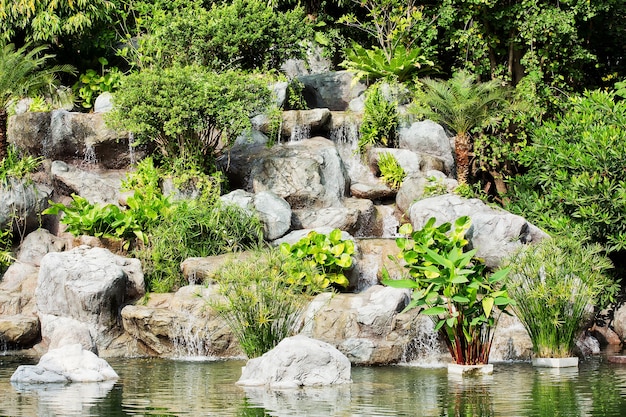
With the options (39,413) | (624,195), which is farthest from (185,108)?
(39,413)

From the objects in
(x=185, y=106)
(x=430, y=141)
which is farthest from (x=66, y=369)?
(x=430, y=141)

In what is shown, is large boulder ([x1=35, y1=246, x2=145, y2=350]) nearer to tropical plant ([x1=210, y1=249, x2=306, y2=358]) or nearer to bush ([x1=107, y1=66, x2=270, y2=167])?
bush ([x1=107, y1=66, x2=270, y2=167])

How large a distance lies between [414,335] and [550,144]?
17.8ft

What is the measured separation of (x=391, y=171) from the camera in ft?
61.0

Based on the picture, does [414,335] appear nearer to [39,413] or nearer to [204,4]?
[39,413]

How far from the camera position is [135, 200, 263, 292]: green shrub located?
15.4 meters

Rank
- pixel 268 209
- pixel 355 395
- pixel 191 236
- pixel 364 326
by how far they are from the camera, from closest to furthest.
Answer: pixel 355 395 < pixel 364 326 < pixel 191 236 < pixel 268 209

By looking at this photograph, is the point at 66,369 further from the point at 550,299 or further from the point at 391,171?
the point at 391,171

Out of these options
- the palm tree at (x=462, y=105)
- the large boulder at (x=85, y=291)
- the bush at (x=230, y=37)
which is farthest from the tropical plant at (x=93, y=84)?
the large boulder at (x=85, y=291)

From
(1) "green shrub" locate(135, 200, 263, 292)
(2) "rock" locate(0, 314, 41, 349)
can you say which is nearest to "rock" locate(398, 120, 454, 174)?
(1) "green shrub" locate(135, 200, 263, 292)

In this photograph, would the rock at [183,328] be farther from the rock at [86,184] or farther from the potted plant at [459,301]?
the rock at [86,184]

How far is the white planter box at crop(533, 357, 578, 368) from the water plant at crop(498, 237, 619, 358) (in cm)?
8

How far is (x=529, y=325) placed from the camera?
11797 mm

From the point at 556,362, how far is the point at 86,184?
10.3 meters
